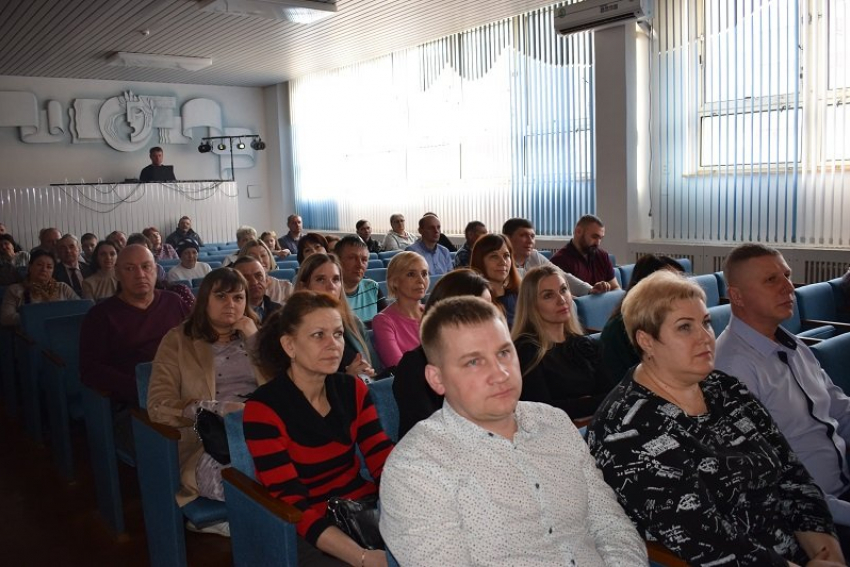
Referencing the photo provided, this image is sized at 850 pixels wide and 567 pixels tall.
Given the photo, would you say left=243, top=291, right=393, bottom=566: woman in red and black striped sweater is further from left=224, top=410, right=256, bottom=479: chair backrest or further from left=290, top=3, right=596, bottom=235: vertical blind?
left=290, top=3, right=596, bottom=235: vertical blind

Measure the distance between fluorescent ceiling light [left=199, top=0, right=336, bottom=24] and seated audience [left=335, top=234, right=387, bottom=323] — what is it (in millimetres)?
4075

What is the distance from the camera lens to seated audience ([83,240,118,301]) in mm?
6355

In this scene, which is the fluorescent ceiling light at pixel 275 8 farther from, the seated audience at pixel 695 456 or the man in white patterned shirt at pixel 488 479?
the man in white patterned shirt at pixel 488 479

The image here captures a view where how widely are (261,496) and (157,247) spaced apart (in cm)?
851

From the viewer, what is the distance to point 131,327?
12.9ft

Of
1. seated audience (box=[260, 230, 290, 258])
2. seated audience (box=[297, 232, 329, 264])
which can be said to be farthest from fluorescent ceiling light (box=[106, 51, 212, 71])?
seated audience (box=[297, 232, 329, 264])

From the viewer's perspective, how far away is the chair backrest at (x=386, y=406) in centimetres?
276

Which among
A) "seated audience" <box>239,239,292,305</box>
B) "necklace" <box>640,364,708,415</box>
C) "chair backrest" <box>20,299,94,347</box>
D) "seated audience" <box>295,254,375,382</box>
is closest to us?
"necklace" <box>640,364,708,415</box>

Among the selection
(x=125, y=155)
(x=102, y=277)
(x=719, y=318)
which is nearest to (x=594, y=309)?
(x=719, y=318)

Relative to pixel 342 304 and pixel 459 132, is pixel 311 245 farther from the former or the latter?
pixel 459 132

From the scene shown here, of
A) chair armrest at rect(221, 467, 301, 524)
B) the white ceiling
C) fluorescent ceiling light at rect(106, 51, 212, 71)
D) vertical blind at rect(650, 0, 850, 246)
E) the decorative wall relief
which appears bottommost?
chair armrest at rect(221, 467, 301, 524)

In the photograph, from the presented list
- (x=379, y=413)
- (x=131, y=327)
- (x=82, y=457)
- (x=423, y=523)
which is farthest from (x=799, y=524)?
(x=82, y=457)

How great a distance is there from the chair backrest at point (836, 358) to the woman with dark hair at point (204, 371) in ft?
7.51

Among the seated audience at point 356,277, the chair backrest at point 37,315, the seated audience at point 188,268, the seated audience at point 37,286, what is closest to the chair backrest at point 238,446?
the seated audience at point 356,277
